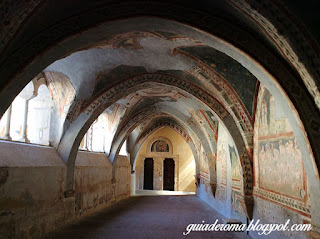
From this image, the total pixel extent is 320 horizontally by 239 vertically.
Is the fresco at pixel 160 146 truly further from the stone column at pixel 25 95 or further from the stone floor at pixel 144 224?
the stone column at pixel 25 95

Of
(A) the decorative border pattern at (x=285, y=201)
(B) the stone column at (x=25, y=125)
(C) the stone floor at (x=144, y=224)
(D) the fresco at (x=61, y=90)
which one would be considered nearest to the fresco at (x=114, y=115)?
(C) the stone floor at (x=144, y=224)

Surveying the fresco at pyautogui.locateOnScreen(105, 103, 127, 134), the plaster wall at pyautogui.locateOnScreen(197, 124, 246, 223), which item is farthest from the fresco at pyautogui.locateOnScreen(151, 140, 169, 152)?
the fresco at pyautogui.locateOnScreen(105, 103, 127, 134)

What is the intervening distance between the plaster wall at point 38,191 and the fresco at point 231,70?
4194 mm

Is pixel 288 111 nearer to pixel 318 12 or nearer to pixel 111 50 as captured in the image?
pixel 318 12

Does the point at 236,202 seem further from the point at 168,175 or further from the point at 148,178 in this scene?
the point at 148,178

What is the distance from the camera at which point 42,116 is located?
8.04m

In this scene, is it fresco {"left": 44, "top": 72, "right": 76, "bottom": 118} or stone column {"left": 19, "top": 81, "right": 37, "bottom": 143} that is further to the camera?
fresco {"left": 44, "top": 72, "right": 76, "bottom": 118}

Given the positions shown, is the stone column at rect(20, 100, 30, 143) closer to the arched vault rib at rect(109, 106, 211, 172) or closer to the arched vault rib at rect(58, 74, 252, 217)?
the arched vault rib at rect(58, 74, 252, 217)

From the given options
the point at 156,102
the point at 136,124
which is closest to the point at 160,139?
the point at 136,124

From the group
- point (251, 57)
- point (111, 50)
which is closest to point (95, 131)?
point (111, 50)

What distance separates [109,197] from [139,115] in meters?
3.70

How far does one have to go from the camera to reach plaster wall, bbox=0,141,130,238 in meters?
5.75

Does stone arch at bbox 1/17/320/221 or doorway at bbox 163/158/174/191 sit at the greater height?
stone arch at bbox 1/17/320/221

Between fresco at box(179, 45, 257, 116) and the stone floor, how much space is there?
3.25m
